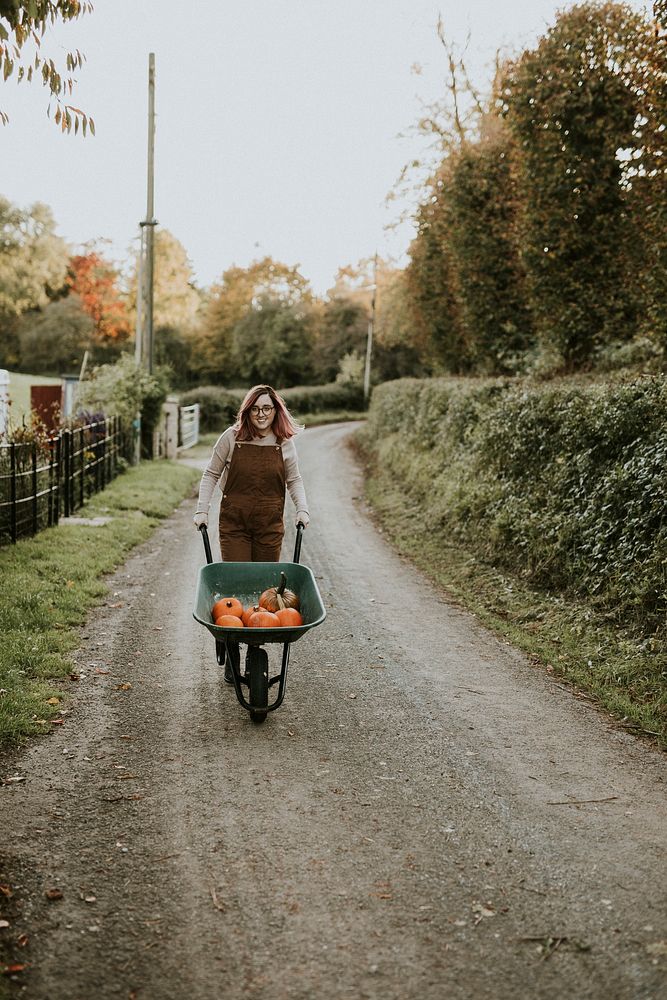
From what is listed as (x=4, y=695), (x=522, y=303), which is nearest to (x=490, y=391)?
(x=522, y=303)

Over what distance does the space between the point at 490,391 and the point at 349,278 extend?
50250mm

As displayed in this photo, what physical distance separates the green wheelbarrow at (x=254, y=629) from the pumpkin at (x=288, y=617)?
90mm

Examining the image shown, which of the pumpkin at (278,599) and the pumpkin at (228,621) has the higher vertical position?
the pumpkin at (278,599)

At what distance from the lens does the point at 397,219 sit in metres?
32.7

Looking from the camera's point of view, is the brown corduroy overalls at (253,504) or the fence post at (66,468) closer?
the brown corduroy overalls at (253,504)

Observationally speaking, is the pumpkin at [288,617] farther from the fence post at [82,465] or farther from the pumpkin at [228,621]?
the fence post at [82,465]

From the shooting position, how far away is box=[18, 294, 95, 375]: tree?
2216 inches

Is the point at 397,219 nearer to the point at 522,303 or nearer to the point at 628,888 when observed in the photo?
the point at 522,303

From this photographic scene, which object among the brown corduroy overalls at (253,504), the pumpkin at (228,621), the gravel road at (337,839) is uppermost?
the brown corduroy overalls at (253,504)

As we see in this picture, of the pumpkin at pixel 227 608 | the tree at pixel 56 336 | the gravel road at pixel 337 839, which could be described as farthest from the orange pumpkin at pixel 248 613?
the tree at pixel 56 336

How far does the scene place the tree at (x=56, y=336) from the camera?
2216 inches

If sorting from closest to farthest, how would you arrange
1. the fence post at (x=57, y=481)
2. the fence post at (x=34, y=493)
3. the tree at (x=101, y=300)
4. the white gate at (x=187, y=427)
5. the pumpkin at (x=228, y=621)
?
the pumpkin at (x=228, y=621)
the fence post at (x=34, y=493)
the fence post at (x=57, y=481)
the white gate at (x=187, y=427)
the tree at (x=101, y=300)

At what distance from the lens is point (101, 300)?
56.9m

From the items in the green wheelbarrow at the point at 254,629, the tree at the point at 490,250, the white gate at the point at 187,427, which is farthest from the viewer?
the white gate at the point at 187,427
